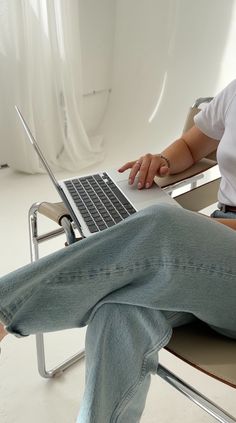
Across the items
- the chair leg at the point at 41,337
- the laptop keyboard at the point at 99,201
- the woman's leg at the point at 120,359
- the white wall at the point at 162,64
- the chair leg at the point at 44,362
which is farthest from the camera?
the white wall at the point at 162,64

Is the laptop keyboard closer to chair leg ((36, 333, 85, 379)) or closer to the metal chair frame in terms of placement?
the metal chair frame

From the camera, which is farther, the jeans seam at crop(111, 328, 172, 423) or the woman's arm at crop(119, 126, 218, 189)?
the woman's arm at crop(119, 126, 218, 189)

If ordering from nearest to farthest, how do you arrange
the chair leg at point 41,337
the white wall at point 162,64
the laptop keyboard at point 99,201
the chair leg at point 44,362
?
the laptop keyboard at point 99,201 < the chair leg at point 41,337 < the chair leg at point 44,362 < the white wall at point 162,64

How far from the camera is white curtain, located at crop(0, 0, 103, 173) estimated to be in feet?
6.89

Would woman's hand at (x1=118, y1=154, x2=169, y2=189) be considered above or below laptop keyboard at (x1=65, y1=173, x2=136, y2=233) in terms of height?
above

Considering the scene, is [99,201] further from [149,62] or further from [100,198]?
[149,62]

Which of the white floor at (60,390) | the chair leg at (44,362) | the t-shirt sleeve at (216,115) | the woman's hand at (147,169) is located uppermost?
the t-shirt sleeve at (216,115)

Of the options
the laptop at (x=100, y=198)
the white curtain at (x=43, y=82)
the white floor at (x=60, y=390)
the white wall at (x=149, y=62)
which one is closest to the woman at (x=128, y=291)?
the laptop at (x=100, y=198)

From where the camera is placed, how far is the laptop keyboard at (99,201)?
939mm

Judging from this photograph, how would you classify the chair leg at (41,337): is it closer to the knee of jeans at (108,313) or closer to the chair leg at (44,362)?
the chair leg at (44,362)

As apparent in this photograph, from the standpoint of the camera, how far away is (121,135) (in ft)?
9.19

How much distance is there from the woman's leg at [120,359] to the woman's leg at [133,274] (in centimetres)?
3

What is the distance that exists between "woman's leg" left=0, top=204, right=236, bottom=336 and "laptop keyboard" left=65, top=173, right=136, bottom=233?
0.23 meters

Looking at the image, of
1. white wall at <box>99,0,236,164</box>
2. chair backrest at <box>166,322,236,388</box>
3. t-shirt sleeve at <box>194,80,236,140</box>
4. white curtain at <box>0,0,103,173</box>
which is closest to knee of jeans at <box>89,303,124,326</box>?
chair backrest at <box>166,322,236,388</box>
